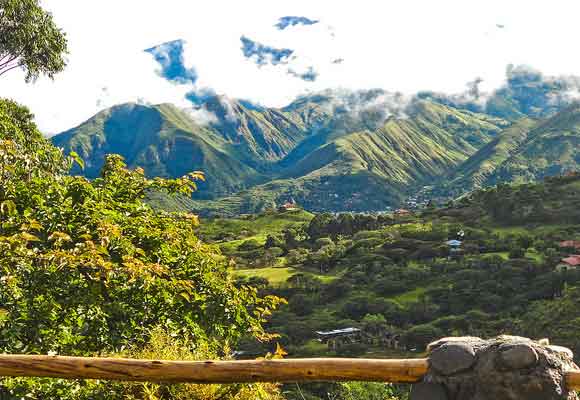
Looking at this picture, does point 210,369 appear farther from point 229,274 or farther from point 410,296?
point 410,296

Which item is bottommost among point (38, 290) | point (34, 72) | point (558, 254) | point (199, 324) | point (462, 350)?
point (558, 254)

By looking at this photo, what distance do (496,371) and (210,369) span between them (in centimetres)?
306

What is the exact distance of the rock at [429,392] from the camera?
19.3ft

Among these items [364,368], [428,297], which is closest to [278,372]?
[364,368]

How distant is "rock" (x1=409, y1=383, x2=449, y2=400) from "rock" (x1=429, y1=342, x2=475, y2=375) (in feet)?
0.59

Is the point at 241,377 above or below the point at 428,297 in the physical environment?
above

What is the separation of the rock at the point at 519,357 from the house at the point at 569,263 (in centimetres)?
9760

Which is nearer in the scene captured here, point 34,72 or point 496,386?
point 496,386

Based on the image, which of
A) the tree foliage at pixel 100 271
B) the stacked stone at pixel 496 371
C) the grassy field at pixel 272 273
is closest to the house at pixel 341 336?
the grassy field at pixel 272 273

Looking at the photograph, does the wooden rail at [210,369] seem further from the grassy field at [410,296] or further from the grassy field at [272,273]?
the grassy field at [272,273]

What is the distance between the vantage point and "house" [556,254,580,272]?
306 feet

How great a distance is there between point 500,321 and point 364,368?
8053cm

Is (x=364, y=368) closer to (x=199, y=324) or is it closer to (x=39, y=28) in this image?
(x=199, y=324)

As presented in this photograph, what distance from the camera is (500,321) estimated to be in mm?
79188
